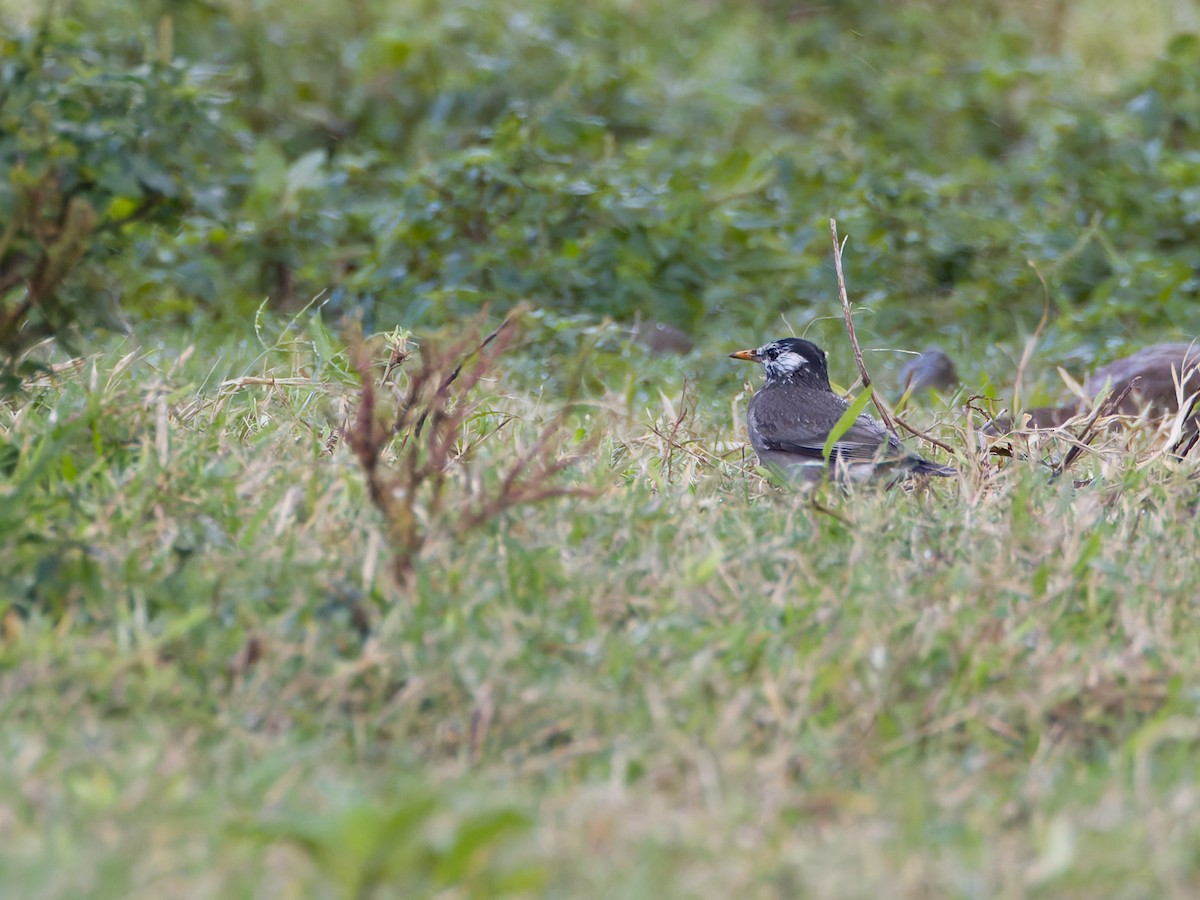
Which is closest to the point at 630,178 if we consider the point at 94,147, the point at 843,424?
the point at 94,147

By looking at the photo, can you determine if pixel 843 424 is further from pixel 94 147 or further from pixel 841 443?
pixel 94 147

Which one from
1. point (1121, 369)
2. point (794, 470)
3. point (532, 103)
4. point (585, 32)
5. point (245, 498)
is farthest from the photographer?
point (585, 32)

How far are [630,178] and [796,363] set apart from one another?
2.17 meters

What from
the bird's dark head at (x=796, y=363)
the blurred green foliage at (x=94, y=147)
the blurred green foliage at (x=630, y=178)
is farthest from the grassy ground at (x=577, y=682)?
the blurred green foliage at (x=630, y=178)

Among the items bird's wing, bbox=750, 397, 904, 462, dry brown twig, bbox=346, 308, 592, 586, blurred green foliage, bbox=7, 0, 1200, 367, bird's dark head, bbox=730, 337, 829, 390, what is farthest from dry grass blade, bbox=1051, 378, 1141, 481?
blurred green foliage, bbox=7, 0, 1200, 367

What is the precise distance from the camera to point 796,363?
539 centimetres

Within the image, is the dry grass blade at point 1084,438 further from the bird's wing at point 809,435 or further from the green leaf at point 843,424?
the green leaf at point 843,424

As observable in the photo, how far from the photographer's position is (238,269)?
7.35m

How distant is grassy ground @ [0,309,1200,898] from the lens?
2.45 m

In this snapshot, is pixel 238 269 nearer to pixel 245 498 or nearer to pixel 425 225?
pixel 425 225

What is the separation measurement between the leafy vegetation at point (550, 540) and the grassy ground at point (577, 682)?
1 cm

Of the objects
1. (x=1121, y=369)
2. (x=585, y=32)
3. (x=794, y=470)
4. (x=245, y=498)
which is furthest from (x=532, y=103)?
(x=245, y=498)

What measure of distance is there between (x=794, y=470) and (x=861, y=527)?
2.25 ft

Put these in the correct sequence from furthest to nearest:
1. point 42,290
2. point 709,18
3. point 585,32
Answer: point 709,18
point 585,32
point 42,290
